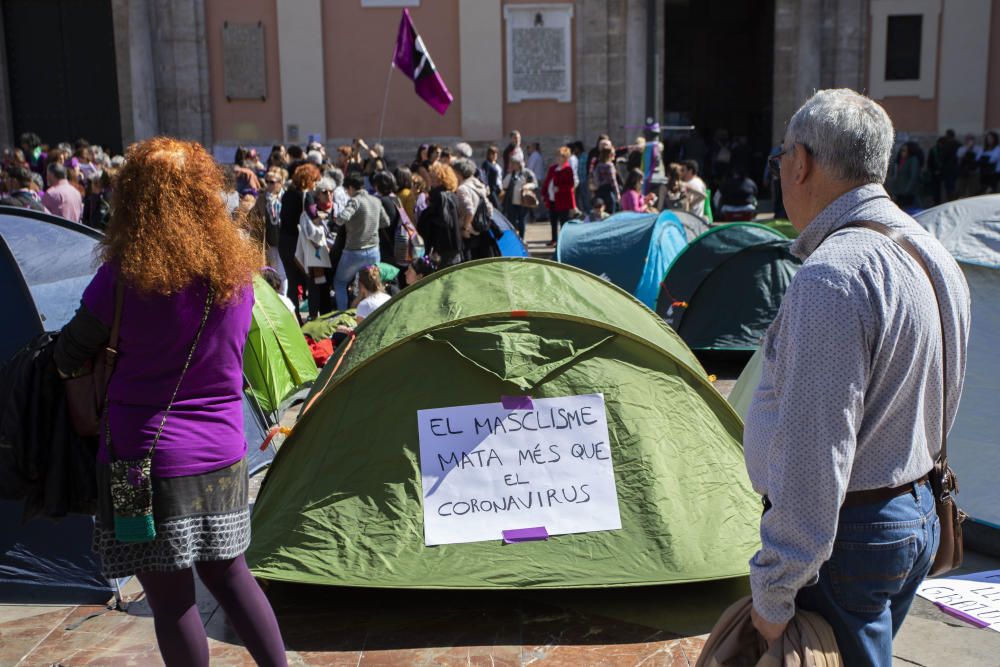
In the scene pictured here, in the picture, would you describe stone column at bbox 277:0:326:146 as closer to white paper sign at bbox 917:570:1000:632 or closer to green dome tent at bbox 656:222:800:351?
green dome tent at bbox 656:222:800:351

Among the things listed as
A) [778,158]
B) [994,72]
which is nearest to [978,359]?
[778,158]

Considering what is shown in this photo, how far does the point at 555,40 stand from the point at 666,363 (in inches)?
631

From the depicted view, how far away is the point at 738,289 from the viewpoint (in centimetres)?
806

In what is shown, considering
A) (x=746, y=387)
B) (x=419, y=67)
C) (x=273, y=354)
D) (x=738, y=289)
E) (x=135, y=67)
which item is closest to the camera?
(x=746, y=387)

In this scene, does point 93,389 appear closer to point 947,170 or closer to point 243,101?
point 243,101

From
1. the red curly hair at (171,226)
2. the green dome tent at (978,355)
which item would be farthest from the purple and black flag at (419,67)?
the red curly hair at (171,226)

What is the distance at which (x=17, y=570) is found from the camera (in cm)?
431

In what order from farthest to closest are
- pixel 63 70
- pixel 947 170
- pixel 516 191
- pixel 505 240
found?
1. pixel 63 70
2. pixel 947 170
3. pixel 516 191
4. pixel 505 240

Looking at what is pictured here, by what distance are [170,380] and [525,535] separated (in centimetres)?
173

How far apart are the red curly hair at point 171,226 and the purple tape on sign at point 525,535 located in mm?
1640

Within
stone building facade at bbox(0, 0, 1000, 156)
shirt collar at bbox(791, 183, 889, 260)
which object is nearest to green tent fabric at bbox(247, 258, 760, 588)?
shirt collar at bbox(791, 183, 889, 260)

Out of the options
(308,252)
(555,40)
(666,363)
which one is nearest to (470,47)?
(555,40)

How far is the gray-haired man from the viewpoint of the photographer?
1.90 meters

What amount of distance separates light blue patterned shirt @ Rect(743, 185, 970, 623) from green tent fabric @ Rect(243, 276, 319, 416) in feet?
17.3
